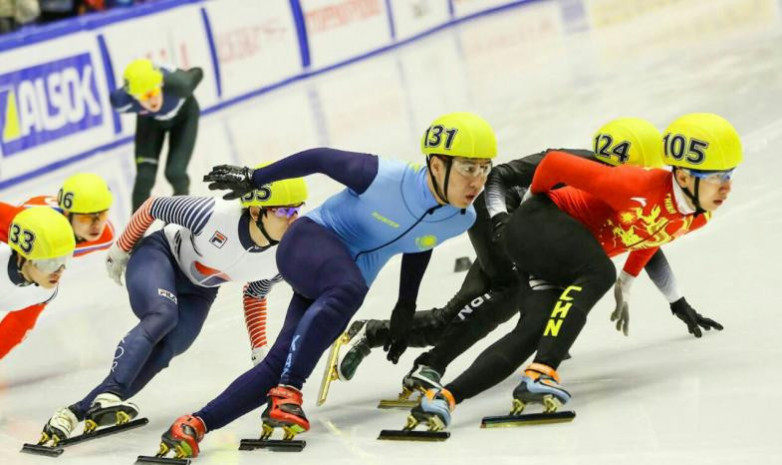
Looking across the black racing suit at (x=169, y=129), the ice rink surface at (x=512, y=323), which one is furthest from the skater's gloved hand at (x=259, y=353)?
the black racing suit at (x=169, y=129)

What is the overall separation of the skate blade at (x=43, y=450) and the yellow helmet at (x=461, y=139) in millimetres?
1837

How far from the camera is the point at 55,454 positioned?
4785 millimetres

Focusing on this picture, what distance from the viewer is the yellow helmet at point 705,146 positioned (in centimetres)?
428

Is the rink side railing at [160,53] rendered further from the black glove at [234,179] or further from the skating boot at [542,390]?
the skating boot at [542,390]

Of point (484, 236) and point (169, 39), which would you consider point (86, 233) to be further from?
point (169, 39)

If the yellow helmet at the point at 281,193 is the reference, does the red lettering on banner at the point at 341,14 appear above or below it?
below

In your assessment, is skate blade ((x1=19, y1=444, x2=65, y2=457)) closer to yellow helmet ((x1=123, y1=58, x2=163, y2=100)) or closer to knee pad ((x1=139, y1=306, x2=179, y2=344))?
knee pad ((x1=139, y1=306, x2=179, y2=344))

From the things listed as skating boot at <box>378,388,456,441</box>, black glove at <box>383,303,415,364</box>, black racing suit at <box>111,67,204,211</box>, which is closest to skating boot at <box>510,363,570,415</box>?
skating boot at <box>378,388,456,441</box>

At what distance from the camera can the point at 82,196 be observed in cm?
586

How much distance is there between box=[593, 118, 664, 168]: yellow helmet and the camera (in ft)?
15.6

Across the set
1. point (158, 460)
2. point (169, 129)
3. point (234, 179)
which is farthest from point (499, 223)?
point (169, 129)

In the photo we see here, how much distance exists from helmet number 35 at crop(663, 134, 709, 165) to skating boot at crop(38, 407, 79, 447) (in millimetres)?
2499

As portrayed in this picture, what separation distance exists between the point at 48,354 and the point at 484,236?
261 cm

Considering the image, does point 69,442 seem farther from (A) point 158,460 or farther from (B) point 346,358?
(B) point 346,358
